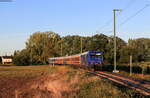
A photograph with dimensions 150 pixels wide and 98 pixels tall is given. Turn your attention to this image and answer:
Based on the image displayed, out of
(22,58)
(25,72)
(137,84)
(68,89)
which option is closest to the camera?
(68,89)

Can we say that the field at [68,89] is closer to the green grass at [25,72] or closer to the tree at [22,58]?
the green grass at [25,72]

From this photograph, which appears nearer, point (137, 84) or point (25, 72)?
point (137, 84)

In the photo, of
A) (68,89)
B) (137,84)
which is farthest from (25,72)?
(68,89)

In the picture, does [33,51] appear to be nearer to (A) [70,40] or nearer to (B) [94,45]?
(B) [94,45]

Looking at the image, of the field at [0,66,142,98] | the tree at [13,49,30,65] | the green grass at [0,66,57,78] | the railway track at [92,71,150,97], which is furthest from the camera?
the tree at [13,49,30,65]

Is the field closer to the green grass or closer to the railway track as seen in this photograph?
the railway track

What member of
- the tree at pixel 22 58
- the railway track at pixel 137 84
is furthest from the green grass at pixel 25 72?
the tree at pixel 22 58

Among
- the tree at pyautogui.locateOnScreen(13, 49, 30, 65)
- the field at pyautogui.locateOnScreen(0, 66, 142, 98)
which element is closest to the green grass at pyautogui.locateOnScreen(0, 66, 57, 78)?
the field at pyautogui.locateOnScreen(0, 66, 142, 98)

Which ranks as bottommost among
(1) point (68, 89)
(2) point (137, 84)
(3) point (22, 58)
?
(2) point (137, 84)

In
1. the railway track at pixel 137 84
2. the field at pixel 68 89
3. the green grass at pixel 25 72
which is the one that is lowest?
the green grass at pixel 25 72

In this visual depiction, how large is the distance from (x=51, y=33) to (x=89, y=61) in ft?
211

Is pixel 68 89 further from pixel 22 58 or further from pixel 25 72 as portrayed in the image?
pixel 22 58

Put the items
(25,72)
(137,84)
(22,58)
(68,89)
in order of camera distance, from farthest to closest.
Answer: (22,58) → (25,72) → (137,84) → (68,89)

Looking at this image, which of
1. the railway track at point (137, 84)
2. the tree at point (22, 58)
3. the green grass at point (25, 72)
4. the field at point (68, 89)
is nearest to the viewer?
the field at point (68, 89)
